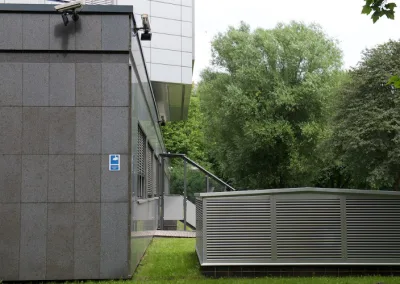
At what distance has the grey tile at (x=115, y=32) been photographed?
10.9 meters

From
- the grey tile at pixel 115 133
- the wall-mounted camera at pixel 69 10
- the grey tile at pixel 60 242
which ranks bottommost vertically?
the grey tile at pixel 60 242

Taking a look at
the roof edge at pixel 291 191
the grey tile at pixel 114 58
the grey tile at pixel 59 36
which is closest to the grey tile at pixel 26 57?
the grey tile at pixel 59 36

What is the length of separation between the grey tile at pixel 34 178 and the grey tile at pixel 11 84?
105 centimetres

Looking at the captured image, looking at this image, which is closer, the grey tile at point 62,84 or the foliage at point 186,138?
the grey tile at point 62,84

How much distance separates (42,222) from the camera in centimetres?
1053

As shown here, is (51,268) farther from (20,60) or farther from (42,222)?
(20,60)

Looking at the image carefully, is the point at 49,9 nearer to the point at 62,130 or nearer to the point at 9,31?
the point at 9,31

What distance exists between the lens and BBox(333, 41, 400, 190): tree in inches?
1331

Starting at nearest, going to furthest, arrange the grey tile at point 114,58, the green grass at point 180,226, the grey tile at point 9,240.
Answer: the grey tile at point 9,240 → the grey tile at point 114,58 → the green grass at point 180,226

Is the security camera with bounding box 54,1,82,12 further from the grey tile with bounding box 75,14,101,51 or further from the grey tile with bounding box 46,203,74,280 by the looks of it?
the grey tile with bounding box 46,203,74,280

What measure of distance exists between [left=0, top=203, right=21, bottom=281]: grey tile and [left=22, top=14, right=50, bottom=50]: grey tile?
291cm

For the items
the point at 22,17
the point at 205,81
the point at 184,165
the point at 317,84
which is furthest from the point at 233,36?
the point at 22,17

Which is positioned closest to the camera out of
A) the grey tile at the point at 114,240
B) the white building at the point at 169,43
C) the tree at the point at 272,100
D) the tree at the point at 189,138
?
the grey tile at the point at 114,240

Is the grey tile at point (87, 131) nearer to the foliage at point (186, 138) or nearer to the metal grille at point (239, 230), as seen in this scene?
the metal grille at point (239, 230)
